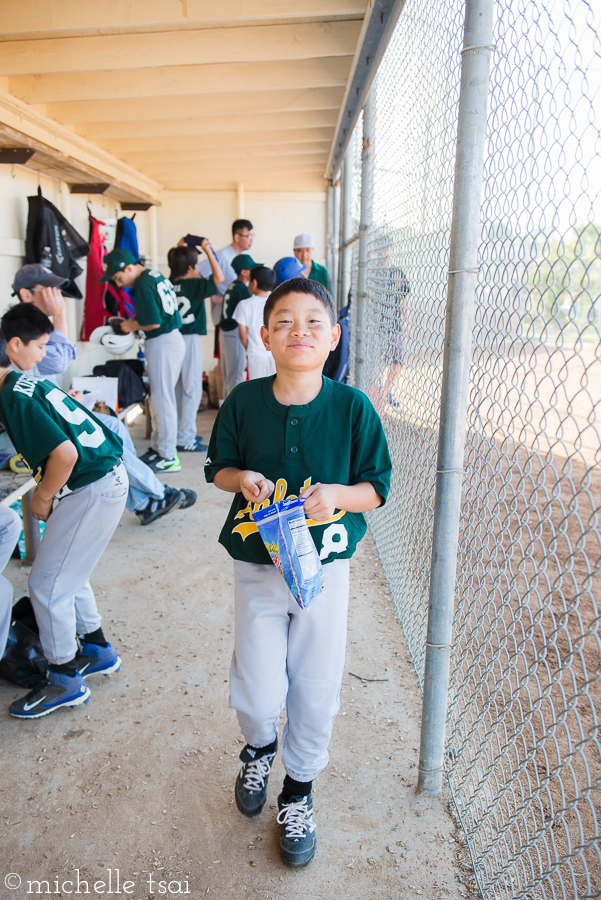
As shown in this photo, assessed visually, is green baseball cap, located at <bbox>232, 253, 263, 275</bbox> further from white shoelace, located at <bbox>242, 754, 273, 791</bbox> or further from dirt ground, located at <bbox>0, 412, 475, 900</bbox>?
white shoelace, located at <bbox>242, 754, 273, 791</bbox>

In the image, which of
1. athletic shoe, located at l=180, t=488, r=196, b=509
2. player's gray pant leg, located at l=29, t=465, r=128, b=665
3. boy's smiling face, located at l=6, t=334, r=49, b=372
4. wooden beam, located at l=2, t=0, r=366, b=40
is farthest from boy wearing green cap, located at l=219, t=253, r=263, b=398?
player's gray pant leg, located at l=29, t=465, r=128, b=665

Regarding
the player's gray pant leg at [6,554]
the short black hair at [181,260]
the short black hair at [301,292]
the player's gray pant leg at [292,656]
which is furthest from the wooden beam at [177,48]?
the player's gray pant leg at [292,656]

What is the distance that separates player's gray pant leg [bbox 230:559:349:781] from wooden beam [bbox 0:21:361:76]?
147 inches

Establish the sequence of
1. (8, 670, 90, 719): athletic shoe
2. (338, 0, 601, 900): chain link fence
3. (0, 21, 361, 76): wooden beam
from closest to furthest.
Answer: (338, 0, 601, 900): chain link fence < (8, 670, 90, 719): athletic shoe < (0, 21, 361, 76): wooden beam

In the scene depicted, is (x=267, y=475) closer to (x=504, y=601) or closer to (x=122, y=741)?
(x=504, y=601)

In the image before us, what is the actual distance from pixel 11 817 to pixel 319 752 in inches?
41.1

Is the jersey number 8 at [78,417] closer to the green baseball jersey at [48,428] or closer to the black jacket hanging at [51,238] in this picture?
the green baseball jersey at [48,428]

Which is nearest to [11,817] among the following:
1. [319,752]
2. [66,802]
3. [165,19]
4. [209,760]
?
[66,802]

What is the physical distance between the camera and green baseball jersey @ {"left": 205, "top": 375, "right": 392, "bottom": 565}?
180 centimetres

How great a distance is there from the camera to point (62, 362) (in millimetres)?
4270

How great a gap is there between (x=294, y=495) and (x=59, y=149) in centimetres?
509

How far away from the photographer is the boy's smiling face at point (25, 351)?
8.38 feet

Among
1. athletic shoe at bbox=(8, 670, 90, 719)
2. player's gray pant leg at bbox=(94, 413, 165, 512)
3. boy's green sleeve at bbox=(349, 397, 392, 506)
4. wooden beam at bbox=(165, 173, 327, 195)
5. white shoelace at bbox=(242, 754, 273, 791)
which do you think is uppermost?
wooden beam at bbox=(165, 173, 327, 195)

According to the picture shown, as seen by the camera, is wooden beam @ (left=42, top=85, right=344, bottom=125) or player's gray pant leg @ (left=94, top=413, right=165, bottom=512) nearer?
player's gray pant leg @ (left=94, top=413, right=165, bottom=512)
